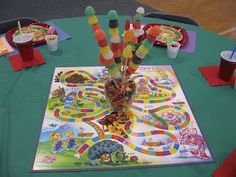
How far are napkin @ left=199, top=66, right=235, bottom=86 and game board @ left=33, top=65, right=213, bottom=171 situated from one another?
130 millimetres

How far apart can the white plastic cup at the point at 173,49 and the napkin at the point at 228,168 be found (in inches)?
21.6

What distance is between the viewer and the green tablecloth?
88 cm

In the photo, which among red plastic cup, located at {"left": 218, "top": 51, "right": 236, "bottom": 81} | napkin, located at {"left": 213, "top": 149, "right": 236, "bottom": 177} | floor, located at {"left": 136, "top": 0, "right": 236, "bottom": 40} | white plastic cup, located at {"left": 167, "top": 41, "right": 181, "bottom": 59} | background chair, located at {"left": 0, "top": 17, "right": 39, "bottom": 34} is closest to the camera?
napkin, located at {"left": 213, "top": 149, "right": 236, "bottom": 177}

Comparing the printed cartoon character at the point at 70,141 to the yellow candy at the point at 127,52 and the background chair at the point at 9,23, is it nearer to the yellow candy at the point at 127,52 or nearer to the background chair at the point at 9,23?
the yellow candy at the point at 127,52

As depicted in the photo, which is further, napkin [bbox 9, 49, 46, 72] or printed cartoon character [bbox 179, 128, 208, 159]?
napkin [bbox 9, 49, 46, 72]

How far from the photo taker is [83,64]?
1302 millimetres

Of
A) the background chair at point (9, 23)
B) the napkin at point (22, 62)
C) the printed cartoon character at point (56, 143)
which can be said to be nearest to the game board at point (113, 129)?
the printed cartoon character at point (56, 143)

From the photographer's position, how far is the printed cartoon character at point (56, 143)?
0.92 metres

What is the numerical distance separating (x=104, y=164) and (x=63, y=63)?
0.57 metres

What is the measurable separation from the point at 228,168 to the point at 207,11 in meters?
2.90

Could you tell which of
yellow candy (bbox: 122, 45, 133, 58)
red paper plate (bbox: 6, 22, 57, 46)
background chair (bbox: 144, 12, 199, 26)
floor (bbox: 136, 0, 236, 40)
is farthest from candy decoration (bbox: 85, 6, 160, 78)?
floor (bbox: 136, 0, 236, 40)

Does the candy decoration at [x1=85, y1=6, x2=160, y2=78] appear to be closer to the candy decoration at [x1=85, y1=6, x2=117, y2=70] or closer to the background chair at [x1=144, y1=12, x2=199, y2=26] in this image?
the candy decoration at [x1=85, y1=6, x2=117, y2=70]

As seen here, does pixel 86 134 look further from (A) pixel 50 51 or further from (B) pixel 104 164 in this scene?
(A) pixel 50 51

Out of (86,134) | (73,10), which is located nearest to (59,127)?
(86,134)
